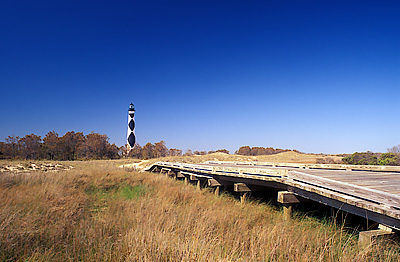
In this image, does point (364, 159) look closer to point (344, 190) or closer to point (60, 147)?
point (344, 190)

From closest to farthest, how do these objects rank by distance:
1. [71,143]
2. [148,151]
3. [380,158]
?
[380,158], [71,143], [148,151]

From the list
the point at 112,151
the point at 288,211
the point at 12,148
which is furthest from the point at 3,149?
the point at 288,211

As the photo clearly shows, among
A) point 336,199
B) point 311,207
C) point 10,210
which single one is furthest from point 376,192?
point 10,210

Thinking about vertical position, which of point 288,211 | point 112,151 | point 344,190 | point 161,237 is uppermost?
point 112,151

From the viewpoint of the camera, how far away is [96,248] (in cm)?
362

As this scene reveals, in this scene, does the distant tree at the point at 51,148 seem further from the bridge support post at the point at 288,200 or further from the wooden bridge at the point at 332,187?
the bridge support post at the point at 288,200

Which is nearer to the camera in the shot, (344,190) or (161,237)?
(161,237)

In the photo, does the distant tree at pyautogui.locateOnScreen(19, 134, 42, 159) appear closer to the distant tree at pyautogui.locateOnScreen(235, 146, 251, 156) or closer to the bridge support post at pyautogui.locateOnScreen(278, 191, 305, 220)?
the distant tree at pyautogui.locateOnScreen(235, 146, 251, 156)

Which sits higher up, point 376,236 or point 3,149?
point 3,149

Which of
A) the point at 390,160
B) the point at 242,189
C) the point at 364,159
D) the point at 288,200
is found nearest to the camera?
the point at 288,200

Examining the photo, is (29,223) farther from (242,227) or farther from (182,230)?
(242,227)

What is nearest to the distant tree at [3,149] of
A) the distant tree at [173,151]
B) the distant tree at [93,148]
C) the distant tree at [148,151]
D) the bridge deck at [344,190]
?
the distant tree at [93,148]

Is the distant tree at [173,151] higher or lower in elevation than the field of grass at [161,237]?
higher

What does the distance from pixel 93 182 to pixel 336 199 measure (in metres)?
10.1
